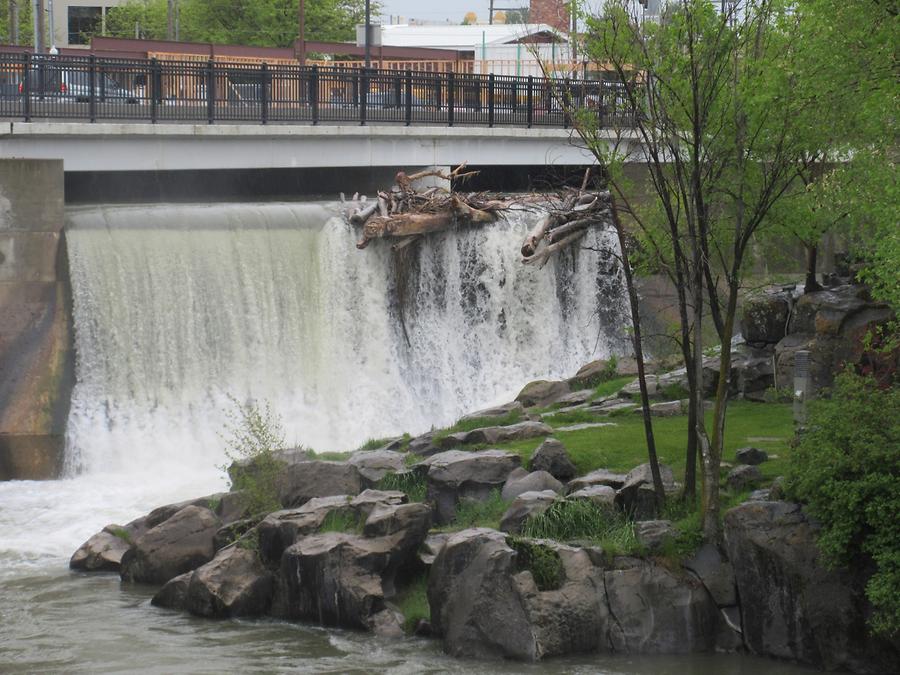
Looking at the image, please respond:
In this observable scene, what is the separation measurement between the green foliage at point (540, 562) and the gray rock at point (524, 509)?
43.9 inches

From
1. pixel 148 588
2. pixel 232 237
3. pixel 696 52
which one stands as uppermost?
pixel 696 52

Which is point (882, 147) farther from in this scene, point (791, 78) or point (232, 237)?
point (232, 237)

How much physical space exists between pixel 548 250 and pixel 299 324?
5238 mm

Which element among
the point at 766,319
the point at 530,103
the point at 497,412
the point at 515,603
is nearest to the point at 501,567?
the point at 515,603

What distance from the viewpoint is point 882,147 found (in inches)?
647

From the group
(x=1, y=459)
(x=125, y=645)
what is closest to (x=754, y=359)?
(x=125, y=645)

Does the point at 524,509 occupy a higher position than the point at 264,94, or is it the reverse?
the point at 264,94

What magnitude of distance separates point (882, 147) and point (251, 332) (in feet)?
41.6

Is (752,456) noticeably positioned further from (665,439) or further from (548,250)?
(548,250)

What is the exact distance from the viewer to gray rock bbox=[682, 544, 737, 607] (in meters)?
14.2

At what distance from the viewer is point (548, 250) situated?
2698 cm

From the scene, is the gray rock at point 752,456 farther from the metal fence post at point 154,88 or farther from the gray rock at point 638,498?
the metal fence post at point 154,88

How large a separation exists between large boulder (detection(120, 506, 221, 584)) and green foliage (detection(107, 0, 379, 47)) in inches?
1674

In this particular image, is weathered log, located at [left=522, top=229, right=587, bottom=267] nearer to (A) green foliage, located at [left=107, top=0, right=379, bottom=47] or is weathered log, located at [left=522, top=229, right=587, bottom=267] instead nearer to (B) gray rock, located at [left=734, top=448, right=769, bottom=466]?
(B) gray rock, located at [left=734, top=448, right=769, bottom=466]
